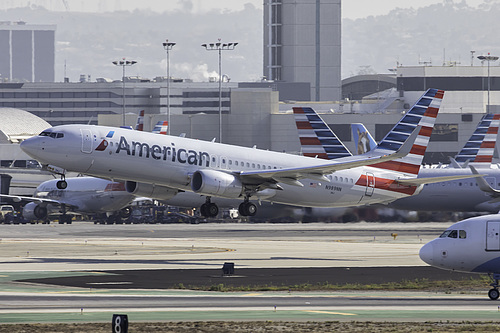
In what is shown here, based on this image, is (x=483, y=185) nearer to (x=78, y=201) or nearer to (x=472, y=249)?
(x=472, y=249)

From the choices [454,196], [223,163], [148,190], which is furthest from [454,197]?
[148,190]

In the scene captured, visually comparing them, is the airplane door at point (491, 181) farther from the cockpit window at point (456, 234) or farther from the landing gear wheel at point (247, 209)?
the cockpit window at point (456, 234)

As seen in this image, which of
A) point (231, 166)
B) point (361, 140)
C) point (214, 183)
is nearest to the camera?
point (214, 183)

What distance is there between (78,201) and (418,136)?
5615 cm

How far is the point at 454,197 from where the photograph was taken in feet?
318

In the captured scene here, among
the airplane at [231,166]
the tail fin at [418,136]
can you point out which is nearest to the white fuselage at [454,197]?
the tail fin at [418,136]

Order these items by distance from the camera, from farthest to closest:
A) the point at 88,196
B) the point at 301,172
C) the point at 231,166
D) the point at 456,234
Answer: the point at 88,196
the point at 231,166
the point at 301,172
the point at 456,234

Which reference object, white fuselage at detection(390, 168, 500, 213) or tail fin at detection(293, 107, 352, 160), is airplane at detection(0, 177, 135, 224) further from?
white fuselage at detection(390, 168, 500, 213)

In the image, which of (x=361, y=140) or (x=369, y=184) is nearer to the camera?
(x=369, y=184)

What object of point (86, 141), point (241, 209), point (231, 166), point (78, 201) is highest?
point (86, 141)

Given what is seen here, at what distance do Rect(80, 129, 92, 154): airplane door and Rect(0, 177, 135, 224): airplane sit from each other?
57135 millimetres

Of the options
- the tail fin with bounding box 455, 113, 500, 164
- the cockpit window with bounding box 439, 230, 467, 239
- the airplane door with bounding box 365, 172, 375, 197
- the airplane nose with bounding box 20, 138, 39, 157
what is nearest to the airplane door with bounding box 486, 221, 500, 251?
the cockpit window with bounding box 439, 230, 467, 239

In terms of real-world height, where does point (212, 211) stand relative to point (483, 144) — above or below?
below

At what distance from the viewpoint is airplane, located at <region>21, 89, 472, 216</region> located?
58812mm
